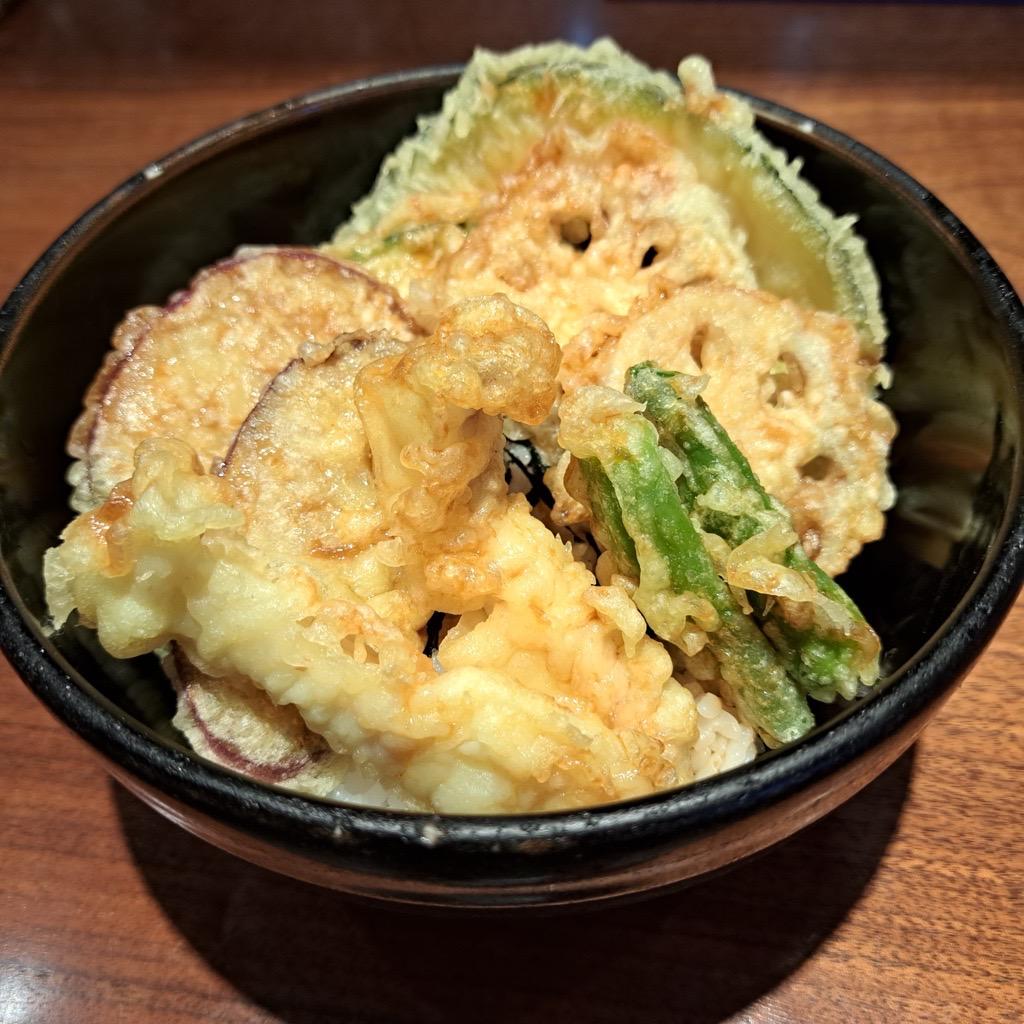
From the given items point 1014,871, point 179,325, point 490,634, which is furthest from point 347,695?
point 1014,871

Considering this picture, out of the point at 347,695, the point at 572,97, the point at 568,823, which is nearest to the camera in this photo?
the point at 568,823

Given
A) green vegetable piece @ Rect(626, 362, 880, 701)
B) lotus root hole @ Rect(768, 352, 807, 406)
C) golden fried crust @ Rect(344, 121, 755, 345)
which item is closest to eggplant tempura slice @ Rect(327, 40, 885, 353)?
golden fried crust @ Rect(344, 121, 755, 345)

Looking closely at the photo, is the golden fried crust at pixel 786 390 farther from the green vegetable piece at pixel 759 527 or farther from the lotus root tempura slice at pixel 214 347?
the lotus root tempura slice at pixel 214 347

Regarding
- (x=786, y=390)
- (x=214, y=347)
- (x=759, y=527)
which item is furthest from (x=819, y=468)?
(x=214, y=347)

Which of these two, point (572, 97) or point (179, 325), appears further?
point (572, 97)

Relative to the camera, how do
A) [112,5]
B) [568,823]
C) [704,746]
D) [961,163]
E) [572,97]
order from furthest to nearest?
[112,5] → [961,163] → [572,97] → [704,746] → [568,823]

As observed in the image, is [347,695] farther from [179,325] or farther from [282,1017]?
[179,325]

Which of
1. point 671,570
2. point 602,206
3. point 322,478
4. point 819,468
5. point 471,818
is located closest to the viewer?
point 471,818

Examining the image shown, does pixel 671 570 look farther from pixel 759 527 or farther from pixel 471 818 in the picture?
pixel 471 818
